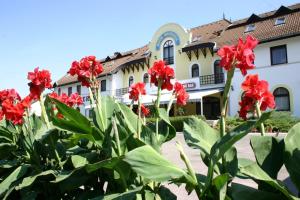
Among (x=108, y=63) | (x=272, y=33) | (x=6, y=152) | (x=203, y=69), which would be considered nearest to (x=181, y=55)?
(x=203, y=69)

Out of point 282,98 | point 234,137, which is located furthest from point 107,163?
point 282,98

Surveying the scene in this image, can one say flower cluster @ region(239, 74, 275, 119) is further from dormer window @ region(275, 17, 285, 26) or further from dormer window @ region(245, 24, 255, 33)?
dormer window @ region(245, 24, 255, 33)

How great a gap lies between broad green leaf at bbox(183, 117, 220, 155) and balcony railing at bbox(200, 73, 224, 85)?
Answer: 20.8 meters

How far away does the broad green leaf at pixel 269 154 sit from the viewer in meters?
1.23

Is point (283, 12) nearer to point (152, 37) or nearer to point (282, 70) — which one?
point (282, 70)

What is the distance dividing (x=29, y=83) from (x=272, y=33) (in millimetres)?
19384

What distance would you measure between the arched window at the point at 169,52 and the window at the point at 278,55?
8.85 metres

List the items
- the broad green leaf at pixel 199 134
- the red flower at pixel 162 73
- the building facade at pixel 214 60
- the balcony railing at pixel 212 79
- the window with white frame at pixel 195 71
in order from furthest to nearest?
the window with white frame at pixel 195 71 → the balcony railing at pixel 212 79 → the building facade at pixel 214 60 → the red flower at pixel 162 73 → the broad green leaf at pixel 199 134

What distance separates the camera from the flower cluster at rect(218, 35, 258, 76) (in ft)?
4.65

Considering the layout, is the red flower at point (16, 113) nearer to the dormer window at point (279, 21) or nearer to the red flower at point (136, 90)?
the red flower at point (136, 90)

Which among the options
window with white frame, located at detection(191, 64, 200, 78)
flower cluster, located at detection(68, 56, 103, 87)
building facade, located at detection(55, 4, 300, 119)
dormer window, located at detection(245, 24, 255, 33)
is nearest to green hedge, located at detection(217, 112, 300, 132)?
building facade, located at detection(55, 4, 300, 119)

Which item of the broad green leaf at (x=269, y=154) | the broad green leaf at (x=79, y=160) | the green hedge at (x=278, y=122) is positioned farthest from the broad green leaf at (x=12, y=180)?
the green hedge at (x=278, y=122)

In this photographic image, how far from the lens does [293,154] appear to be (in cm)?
115

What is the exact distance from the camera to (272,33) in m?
19.2
